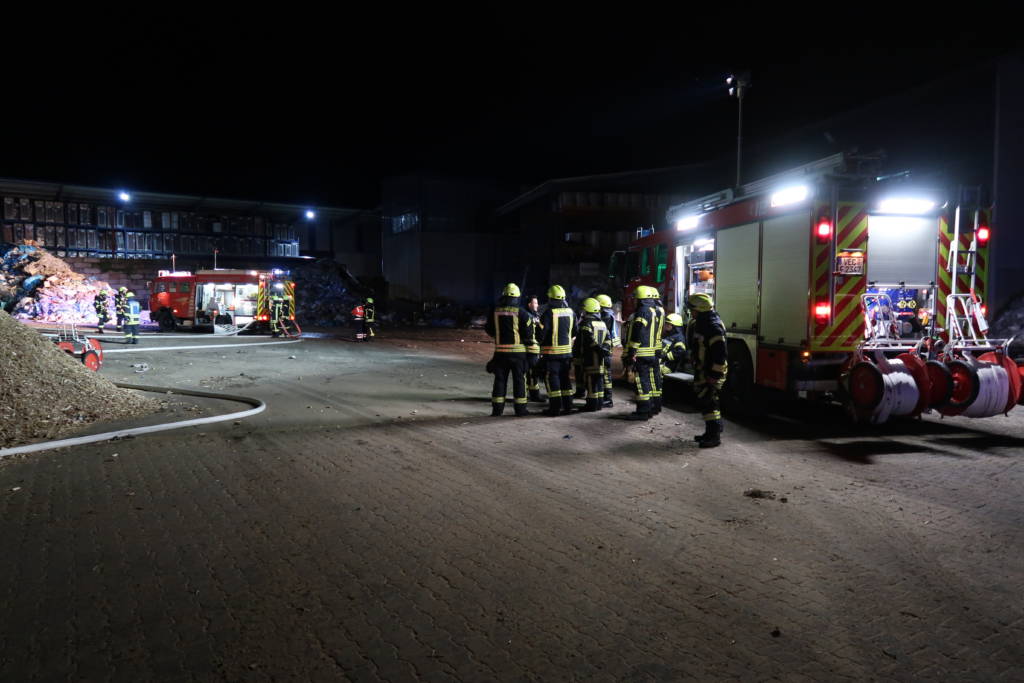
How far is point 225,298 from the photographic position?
26.0m

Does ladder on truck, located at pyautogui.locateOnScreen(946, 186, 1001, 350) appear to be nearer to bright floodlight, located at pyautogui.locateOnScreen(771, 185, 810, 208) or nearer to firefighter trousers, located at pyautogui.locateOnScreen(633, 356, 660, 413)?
bright floodlight, located at pyautogui.locateOnScreen(771, 185, 810, 208)

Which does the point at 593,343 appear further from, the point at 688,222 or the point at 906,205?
the point at 906,205

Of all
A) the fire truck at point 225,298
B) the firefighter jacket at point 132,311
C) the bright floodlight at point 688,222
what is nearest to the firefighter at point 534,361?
the bright floodlight at point 688,222

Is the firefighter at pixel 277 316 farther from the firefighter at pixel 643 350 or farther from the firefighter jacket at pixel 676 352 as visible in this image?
the firefighter at pixel 643 350

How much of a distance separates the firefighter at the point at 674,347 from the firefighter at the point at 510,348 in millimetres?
2011

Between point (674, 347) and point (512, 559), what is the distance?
6.72 metres

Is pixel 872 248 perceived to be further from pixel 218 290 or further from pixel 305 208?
pixel 305 208

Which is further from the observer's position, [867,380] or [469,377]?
[469,377]

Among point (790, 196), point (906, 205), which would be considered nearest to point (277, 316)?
point (790, 196)

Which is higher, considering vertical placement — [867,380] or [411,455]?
[867,380]

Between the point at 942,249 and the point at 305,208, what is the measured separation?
39.2 m

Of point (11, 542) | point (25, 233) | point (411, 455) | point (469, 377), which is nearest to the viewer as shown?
point (11, 542)

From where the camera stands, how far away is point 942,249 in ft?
27.4

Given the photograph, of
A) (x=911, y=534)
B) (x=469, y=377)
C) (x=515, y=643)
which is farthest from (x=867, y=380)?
(x=469, y=377)
